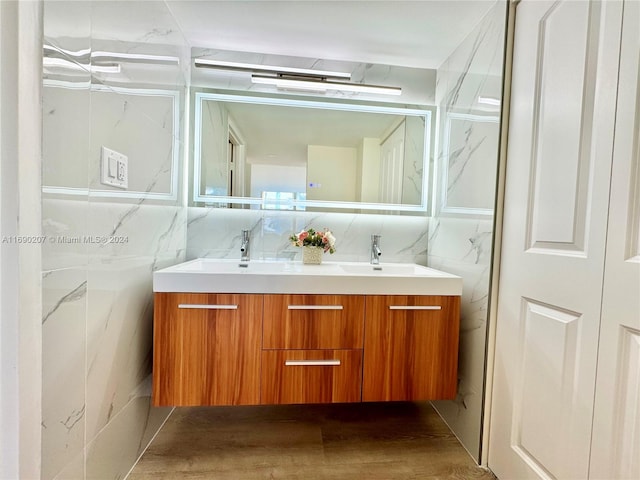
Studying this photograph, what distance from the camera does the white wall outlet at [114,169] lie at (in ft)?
3.26

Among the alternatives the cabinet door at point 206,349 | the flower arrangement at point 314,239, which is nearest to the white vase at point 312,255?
the flower arrangement at point 314,239

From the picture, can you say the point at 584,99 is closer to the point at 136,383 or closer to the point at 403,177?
the point at 403,177

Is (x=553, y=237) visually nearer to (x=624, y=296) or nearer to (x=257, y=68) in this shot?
(x=624, y=296)

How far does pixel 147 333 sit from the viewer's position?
4.48ft

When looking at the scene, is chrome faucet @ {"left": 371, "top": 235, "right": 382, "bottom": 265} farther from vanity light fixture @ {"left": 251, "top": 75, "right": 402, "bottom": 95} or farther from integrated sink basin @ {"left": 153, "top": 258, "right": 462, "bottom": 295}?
vanity light fixture @ {"left": 251, "top": 75, "right": 402, "bottom": 95}

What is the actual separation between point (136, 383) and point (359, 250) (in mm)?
1350

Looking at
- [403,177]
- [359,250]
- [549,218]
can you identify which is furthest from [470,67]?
[359,250]

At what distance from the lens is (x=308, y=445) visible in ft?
4.70

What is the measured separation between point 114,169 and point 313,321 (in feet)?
3.21

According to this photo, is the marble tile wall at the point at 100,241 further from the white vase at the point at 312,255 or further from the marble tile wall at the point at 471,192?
the marble tile wall at the point at 471,192

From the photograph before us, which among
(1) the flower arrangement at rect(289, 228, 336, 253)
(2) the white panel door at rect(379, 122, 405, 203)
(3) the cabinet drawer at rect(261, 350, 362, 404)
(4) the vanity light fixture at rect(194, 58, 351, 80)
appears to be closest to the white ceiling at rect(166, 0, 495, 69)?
(4) the vanity light fixture at rect(194, 58, 351, 80)

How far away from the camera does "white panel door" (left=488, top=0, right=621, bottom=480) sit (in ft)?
2.97

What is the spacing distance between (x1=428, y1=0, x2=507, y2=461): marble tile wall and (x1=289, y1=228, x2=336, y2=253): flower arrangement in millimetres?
675

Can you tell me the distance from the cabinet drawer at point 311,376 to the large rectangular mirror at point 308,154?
2.97 feet
